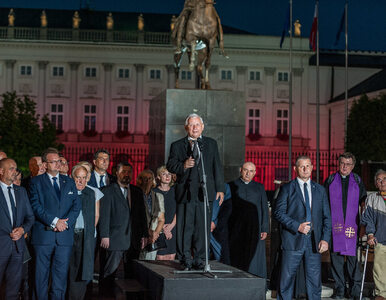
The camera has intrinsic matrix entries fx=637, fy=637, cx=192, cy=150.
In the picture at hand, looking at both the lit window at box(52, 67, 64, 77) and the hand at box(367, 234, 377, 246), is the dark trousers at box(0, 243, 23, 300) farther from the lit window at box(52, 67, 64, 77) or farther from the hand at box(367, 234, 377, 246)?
the lit window at box(52, 67, 64, 77)

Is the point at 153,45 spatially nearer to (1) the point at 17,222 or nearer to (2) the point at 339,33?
(2) the point at 339,33

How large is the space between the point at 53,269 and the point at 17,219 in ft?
2.60

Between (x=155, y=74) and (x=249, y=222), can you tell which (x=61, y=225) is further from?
(x=155, y=74)

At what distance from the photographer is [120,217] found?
27.5ft

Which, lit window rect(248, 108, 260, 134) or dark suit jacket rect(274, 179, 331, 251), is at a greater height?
lit window rect(248, 108, 260, 134)

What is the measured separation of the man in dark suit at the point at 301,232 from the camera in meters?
7.26

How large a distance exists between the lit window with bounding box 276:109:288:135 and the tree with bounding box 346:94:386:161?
1616 centimetres

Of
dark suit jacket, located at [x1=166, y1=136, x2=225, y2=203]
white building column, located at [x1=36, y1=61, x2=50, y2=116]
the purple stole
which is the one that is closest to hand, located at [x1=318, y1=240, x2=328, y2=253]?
dark suit jacket, located at [x1=166, y1=136, x2=225, y2=203]

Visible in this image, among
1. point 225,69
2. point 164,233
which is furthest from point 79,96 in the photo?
point 164,233

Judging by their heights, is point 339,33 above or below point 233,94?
above

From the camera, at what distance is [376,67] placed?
53469 millimetres

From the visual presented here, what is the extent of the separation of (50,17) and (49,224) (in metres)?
49.7

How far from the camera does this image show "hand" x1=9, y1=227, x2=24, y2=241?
23.2 ft

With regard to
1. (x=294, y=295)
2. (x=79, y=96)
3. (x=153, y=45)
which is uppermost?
(x=153, y=45)
